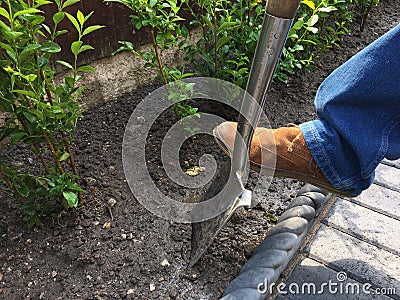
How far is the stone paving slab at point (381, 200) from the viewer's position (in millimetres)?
1891

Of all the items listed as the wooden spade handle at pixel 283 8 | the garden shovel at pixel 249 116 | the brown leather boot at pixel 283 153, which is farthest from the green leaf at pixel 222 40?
the wooden spade handle at pixel 283 8

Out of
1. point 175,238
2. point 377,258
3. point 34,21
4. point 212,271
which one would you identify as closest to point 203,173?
point 175,238

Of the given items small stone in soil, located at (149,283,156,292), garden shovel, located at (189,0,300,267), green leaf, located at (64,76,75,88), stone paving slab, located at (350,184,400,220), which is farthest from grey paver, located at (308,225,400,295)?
green leaf, located at (64,76,75,88)

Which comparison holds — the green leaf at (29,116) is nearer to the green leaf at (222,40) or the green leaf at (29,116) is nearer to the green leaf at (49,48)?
the green leaf at (49,48)

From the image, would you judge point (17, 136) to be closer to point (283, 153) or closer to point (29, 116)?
point (29, 116)

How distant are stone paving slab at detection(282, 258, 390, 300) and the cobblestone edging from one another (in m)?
0.06

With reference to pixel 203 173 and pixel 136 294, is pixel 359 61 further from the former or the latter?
pixel 136 294

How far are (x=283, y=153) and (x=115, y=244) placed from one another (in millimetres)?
718

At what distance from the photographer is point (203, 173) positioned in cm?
202

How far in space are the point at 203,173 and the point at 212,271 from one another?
0.51 m

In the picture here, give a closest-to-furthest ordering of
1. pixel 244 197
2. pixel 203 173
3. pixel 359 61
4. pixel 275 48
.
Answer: pixel 275 48, pixel 359 61, pixel 244 197, pixel 203 173

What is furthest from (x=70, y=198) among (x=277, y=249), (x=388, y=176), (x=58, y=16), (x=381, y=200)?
(x=388, y=176)

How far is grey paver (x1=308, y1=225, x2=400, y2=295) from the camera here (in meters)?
1.63

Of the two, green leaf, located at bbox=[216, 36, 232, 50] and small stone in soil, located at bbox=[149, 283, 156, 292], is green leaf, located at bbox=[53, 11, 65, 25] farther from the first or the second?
small stone in soil, located at bbox=[149, 283, 156, 292]
